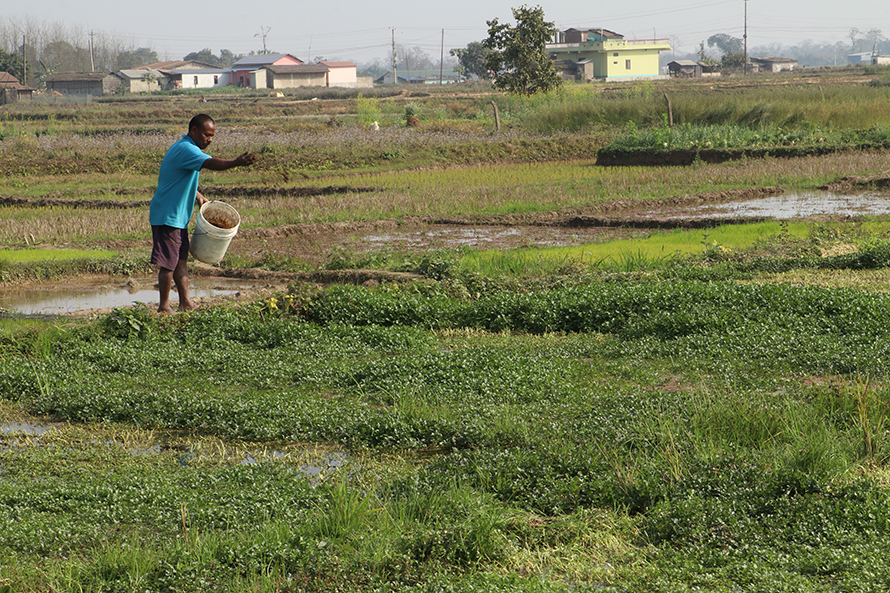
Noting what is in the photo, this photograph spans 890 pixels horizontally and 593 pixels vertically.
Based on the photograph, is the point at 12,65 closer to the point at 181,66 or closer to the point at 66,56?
the point at 181,66

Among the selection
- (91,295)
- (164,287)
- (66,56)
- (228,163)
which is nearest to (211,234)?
(164,287)

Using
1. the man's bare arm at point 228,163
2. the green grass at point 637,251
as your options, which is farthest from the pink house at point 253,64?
the man's bare arm at point 228,163

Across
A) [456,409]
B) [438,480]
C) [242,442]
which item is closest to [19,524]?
[242,442]

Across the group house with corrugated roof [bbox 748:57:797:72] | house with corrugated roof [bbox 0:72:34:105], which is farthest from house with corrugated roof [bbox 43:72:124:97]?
house with corrugated roof [bbox 748:57:797:72]

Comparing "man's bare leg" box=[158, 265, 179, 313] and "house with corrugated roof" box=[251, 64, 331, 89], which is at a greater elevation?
"house with corrugated roof" box=[251, 64, 331, 89]

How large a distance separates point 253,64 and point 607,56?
42.3 m

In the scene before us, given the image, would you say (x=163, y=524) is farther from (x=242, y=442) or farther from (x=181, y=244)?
(x=181, y=244)

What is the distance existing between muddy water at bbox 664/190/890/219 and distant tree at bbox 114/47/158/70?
419 feet

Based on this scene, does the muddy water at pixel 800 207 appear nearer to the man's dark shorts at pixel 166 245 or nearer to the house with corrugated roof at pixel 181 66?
the man's dark shorts at pixel 166 245

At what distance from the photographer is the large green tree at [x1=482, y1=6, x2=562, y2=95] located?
131 feet

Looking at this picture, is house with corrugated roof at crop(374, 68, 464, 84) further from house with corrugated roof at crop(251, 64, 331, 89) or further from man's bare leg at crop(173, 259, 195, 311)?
man's bare leg at crop(173, 259, 195, 311)

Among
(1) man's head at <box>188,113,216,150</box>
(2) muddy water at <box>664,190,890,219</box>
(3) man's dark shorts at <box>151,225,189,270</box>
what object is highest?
(1) man's head at <box>188,113,216,150</box>

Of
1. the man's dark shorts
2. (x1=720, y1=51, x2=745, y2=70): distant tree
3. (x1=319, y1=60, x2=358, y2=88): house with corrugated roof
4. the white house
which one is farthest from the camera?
(x1=319, y1=60, x2=358, y2=88): house with corrugated roof

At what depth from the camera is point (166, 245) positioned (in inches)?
333
